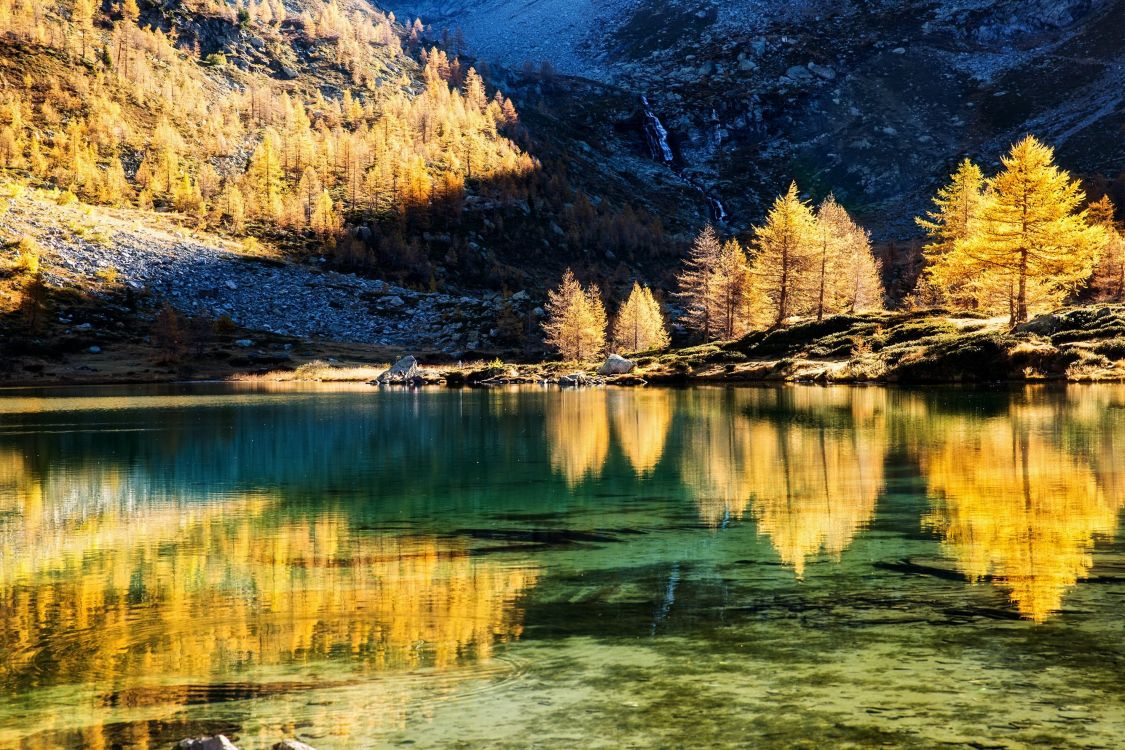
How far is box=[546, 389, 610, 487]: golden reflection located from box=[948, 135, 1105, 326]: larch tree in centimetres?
2790

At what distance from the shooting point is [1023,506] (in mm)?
14742

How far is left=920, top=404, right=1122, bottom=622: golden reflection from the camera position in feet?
34.4

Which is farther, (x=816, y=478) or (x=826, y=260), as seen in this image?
(x=826, y=260)

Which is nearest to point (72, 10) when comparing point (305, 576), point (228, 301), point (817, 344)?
point (228, 301)

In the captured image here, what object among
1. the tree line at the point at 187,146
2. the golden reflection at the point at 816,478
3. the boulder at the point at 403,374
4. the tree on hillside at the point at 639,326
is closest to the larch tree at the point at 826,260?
the tree on hillside at the point at 639,326

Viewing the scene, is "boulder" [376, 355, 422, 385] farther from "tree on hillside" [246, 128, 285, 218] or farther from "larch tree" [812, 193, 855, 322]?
"tree on hillside" [246, 128, 285, 218]

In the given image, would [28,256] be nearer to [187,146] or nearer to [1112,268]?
[187,146]

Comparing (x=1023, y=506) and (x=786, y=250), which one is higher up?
(x=786, y=250)

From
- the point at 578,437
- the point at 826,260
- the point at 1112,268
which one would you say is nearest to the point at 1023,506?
the point at 578,437

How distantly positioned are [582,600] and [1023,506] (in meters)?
8.81

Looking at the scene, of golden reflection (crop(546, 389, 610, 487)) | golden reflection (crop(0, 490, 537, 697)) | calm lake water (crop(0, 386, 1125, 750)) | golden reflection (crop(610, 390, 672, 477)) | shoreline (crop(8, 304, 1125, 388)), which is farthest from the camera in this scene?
shoreline (crop(8, 304, 1125, 388))

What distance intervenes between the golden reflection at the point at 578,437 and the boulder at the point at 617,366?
2399 cm

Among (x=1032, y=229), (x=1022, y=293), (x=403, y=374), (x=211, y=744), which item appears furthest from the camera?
(x=403, y=374)

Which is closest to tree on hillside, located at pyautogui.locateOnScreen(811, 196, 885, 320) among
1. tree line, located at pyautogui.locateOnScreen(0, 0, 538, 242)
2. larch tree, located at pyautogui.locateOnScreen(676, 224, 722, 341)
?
larch tree, located at pyautogui.locateOnScreen(676, 224, 722, 341)
